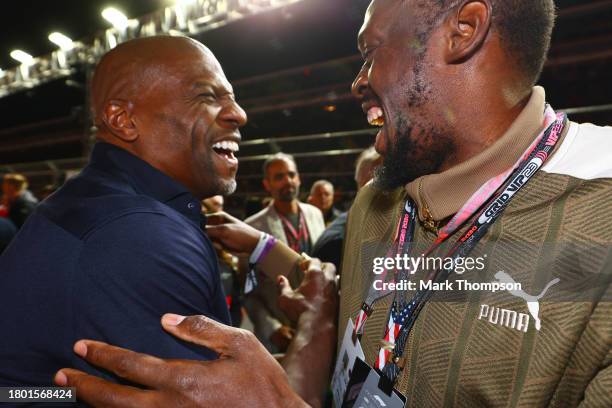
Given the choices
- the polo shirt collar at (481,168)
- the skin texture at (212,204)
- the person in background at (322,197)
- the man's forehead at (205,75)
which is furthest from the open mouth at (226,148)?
the person in background at (322,197)

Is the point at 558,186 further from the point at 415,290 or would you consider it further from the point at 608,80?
the point at 608,80

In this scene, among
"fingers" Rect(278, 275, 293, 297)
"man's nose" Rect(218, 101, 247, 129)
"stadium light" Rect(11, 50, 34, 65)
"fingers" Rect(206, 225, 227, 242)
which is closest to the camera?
"fingers" Rect(278, 275, 293, 297)

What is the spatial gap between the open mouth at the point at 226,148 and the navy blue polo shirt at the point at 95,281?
622mm

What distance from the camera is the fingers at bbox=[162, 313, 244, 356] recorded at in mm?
934

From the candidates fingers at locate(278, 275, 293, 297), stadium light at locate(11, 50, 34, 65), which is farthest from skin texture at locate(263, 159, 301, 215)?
stadium light at locate(11, 50, 34, 65)

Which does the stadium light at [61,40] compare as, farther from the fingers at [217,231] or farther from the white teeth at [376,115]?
the white teeth at [376,115]

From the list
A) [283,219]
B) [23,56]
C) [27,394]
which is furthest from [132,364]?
[23,56]

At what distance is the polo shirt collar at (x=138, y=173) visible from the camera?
4.97 ft

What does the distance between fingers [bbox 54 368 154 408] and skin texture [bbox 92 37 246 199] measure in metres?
0.93

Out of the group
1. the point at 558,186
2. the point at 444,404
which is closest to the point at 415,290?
the point at 444,404

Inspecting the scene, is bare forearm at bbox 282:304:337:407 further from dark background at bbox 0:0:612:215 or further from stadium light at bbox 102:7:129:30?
stadium light at bbox 102:7:129:30

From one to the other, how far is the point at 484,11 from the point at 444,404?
956 millimetres

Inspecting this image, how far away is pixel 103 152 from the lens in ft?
5.18

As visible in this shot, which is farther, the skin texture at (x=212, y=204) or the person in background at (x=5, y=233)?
the skin texture at (x=212, y=204)
